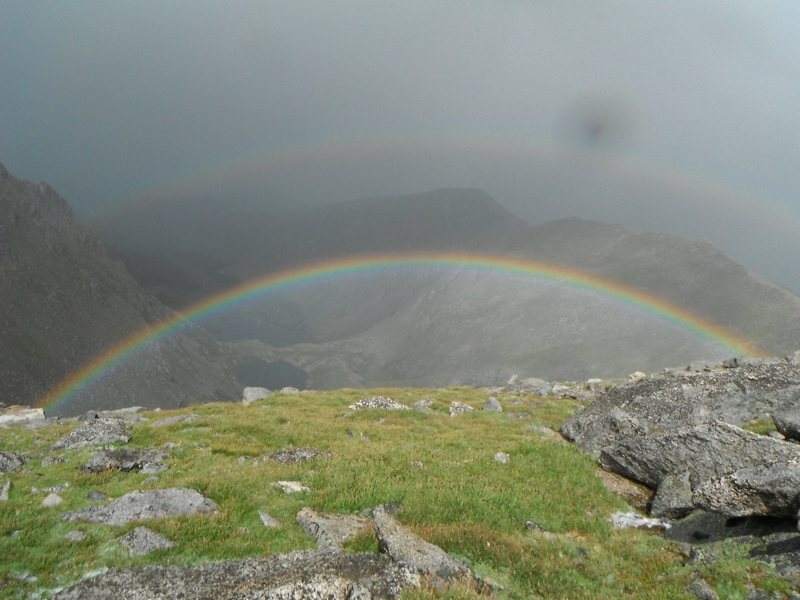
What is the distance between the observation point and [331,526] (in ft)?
41.1

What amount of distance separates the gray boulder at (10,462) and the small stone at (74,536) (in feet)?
29.5

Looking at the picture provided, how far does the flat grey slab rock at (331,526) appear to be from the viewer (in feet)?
38.6

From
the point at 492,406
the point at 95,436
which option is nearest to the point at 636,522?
the point at 492,406

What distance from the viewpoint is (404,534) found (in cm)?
1096

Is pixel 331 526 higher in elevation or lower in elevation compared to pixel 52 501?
higher

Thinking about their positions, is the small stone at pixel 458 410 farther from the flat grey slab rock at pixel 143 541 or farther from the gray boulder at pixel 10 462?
the flat grey slab rock at pixel 143 541

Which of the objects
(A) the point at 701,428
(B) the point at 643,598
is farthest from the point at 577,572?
(A) the point at 701,428

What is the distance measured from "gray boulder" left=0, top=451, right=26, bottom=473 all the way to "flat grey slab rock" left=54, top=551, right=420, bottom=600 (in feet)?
41.3

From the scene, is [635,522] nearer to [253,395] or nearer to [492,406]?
[492,406]

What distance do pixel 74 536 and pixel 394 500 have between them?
8.43m

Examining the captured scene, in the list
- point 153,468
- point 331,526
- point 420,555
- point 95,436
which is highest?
point 420,555

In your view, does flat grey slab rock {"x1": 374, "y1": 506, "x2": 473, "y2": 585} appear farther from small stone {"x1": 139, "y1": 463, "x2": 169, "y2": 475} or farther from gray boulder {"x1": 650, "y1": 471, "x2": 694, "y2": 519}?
small stone {"x1": 139, "y1": 463, "x2": 169, "y2": 475}

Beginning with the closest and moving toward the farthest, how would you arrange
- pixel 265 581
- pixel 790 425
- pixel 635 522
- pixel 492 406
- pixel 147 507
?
pixel 265 581 → pixel 147 507 → pixel 635 522 → pixel 790 425 → pixel 492 406

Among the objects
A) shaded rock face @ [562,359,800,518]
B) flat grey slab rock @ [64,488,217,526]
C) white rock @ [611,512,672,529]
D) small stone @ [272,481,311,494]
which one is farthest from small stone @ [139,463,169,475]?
shaded rock face @ [562,359,800,518]
